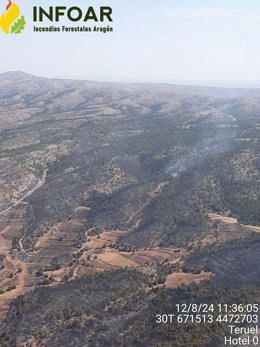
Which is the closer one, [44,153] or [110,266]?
[110,266]

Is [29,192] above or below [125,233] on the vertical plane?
above

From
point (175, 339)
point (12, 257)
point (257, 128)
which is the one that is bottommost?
point (12, 257)

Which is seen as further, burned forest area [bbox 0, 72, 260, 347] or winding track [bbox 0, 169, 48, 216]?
winding track [bbox 0, 169, 48, 216]

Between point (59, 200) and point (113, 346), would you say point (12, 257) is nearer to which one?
point (59, 200)

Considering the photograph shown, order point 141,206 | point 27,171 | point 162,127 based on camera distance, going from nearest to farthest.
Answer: point 141,206 → point 27,171 → point 162,127

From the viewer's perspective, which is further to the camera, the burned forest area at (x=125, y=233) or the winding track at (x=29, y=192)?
the winding track at (x=29, y=192)

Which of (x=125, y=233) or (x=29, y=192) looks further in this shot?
(x=29, y=192)

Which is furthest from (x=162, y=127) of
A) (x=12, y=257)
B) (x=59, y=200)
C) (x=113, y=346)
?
(x=113, y=346)

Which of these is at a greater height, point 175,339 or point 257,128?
point 257,128

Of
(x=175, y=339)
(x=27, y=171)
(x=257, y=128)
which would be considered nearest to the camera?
(x=175, y=339)
